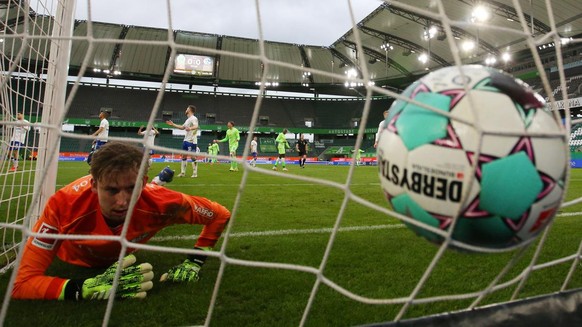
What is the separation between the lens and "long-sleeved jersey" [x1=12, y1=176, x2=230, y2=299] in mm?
1514

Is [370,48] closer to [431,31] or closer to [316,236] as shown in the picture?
[431,31]

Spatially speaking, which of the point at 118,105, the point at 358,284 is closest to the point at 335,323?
the point at 358,284

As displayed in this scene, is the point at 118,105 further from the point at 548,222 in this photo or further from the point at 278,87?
the point at 548,222

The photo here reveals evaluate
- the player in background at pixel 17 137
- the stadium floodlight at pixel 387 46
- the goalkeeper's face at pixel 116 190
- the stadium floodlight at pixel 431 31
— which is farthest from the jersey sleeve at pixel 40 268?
the stadium floodlight at pixel 387 46

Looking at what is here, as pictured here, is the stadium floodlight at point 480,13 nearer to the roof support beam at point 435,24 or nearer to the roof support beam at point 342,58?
the roof support beam at point 435,24

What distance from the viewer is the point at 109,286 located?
1558 millimetres

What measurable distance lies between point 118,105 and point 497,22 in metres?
28.1

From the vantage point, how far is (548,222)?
3.46ft

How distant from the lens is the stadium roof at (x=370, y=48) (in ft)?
58.0

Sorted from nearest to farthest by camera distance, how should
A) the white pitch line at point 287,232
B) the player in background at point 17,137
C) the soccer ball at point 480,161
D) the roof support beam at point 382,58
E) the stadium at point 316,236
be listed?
the soccer ball at point 480,161
the stadium at point 316,236
the player in background at point 17,137
the white pitch line at point 287,232
the roof support beam at point 382,58

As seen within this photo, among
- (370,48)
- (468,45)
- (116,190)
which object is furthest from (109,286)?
(370,48)

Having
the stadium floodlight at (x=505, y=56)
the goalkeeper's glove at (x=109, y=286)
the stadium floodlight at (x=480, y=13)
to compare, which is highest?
the stadium floodlight at (x=480, y=13)

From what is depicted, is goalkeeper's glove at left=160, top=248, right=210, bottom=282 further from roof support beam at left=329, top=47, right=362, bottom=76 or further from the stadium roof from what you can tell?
roof support beam at left=329, top=47, right=362, bottom=76

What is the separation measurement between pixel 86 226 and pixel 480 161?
1.74 m
